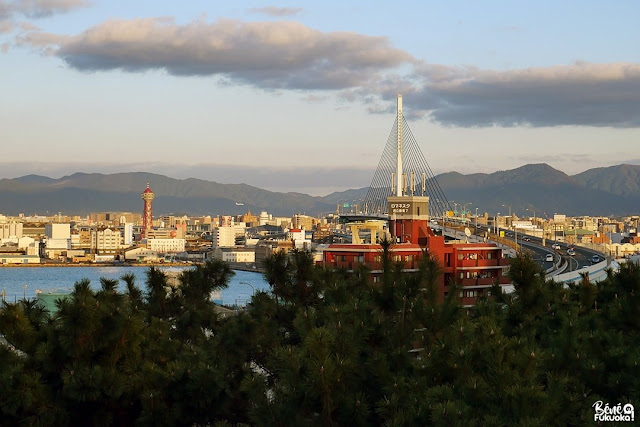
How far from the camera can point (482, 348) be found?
8.98 m

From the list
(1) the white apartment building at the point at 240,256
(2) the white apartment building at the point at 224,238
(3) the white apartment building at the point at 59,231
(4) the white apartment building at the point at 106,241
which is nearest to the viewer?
(1) the white apartment building at the point at 240,256

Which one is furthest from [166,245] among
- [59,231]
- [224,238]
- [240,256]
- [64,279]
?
[64,279]

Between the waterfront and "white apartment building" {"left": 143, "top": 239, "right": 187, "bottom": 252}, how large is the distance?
2213 centimetres

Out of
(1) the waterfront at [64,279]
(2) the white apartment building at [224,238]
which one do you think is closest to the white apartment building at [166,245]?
(2) the white apartment building at [224,238]

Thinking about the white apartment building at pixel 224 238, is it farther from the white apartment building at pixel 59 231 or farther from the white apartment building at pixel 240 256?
the white apartment building at pixel 59 231

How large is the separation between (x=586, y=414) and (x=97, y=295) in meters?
5.42

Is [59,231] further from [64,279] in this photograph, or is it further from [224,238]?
[64,279]

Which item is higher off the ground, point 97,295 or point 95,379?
point 97,295

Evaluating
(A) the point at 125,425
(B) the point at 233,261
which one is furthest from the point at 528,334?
(B) the point at 233,261

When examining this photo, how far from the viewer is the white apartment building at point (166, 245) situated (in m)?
157

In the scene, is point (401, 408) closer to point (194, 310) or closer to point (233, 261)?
point (194, 310)

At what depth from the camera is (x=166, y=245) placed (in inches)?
6289

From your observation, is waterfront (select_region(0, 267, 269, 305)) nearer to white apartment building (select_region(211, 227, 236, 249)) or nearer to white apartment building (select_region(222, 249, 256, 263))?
white apartment building (select_region(222, 249, 256, 263))

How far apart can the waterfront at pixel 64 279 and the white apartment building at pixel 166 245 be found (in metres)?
22.1
